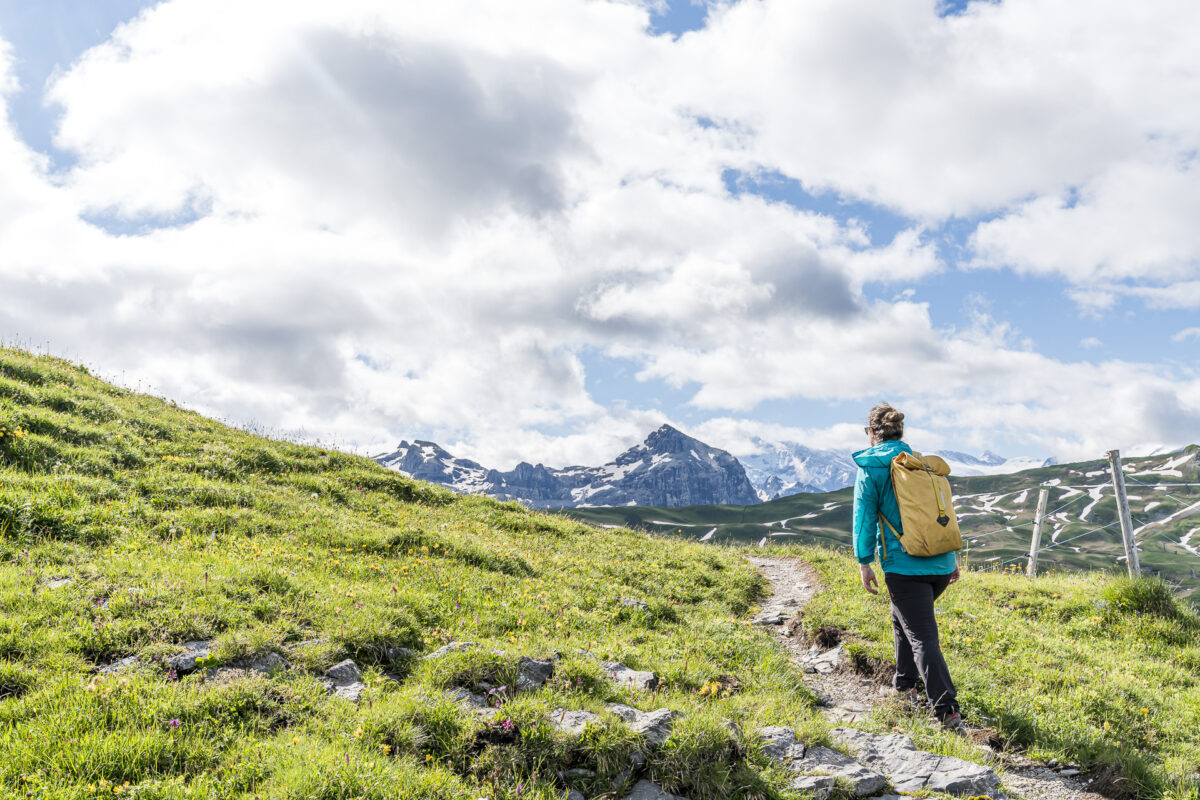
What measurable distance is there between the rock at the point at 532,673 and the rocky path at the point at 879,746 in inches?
137

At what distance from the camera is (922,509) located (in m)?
8.49

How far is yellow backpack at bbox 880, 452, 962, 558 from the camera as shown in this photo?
8.41 meters

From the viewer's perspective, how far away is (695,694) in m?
7.92

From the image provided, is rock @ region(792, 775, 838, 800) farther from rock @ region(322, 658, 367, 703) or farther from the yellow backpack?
rock @ region(322, 658, 367, 703)

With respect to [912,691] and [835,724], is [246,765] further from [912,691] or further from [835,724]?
[912,691]

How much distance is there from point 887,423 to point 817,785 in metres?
5.27

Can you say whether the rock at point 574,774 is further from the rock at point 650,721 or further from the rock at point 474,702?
the rock at point 474,702

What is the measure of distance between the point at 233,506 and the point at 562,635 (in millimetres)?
8502

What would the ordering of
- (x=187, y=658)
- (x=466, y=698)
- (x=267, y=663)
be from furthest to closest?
(x=267, y=663), (x=187, y=658), (x=466, y=698)

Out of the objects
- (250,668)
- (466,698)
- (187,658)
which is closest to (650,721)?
(466,698)

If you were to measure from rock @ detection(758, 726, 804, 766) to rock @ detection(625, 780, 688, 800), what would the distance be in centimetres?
131

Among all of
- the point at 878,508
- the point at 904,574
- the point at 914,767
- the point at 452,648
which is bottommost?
the point at 914,767

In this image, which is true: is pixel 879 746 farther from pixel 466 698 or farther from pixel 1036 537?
pixel 1036 537

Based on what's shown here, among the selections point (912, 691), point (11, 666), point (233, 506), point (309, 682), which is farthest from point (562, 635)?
point (233, 506)
